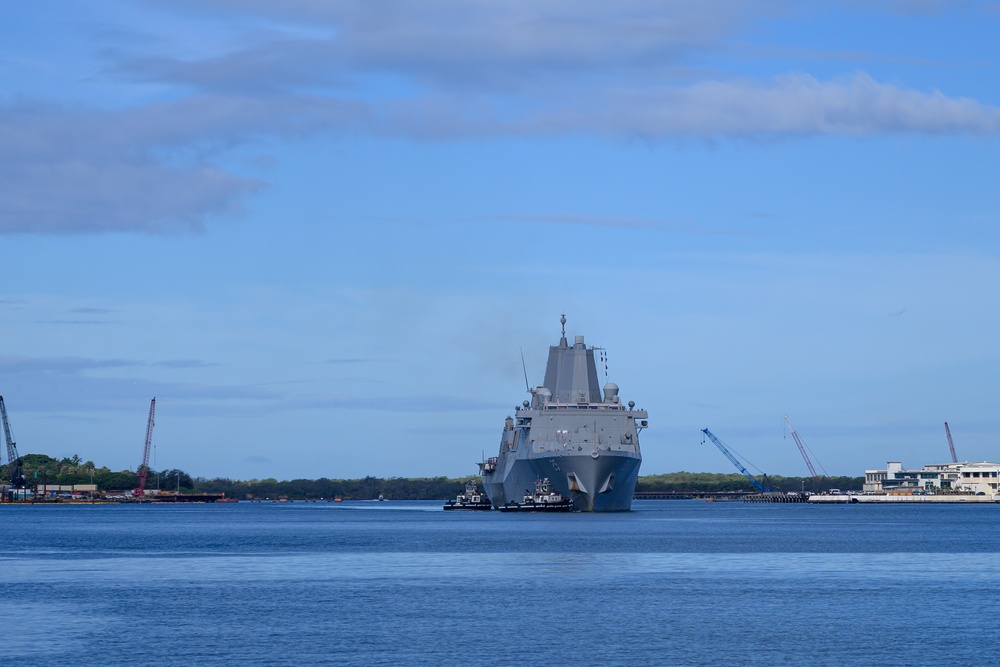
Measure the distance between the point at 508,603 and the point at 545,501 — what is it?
81.6 meters

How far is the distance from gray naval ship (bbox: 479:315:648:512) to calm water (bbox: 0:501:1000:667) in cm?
2943

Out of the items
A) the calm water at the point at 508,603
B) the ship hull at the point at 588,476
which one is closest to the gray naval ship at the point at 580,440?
the ship hull at the point at 588,476

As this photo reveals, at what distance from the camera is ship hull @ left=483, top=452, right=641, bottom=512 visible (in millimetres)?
129375

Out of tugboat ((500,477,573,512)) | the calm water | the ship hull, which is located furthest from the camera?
tugboat ((500,477,573,512))

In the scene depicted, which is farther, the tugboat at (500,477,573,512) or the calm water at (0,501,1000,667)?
the tugboat at (500,477,573,512)

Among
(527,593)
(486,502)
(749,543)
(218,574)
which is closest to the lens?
(527,593)

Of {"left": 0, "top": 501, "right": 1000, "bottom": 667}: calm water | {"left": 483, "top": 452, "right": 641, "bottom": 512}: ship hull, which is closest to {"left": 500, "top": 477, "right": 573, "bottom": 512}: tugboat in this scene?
{"left": 483, "top": 452, "right": 641, "bottom": 512}: ship hull

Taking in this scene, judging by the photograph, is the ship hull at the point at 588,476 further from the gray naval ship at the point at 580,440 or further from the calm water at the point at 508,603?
the calm water at the point at 508,603

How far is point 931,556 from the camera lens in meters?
83.9

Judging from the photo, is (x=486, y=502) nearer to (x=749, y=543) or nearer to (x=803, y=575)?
(x=749, y=543)

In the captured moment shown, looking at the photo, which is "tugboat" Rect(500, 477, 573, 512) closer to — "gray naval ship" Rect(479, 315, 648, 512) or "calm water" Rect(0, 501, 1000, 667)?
"gray naval ship" Rect(479, 315, 648, 512)

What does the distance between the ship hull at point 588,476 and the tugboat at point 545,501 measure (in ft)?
2.06

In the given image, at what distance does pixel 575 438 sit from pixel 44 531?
52.5 meters

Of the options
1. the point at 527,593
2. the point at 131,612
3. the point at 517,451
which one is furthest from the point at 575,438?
the point at 131,612
